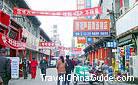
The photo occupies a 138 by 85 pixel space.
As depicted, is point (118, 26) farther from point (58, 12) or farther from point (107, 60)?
point (107, 60)

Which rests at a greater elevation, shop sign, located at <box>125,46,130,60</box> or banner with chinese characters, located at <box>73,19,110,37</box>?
banner with chinese characters, located at <box>73,19,110,37</box>

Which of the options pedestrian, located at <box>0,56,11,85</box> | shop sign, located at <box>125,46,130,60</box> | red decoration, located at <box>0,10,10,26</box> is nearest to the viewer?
pedestrian, located at <box>0,56,11,85</box>

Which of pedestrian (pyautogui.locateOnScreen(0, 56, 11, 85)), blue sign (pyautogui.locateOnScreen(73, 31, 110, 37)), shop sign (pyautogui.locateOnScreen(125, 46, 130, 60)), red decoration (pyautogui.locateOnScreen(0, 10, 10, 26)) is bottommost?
pedestrian (pyautogui.locateOnScreen(0, 56, 11, 85))

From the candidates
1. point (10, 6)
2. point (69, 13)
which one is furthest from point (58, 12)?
point (10, 6)

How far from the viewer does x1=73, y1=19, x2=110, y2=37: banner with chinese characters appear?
36906 millimetres

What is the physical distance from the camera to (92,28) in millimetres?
37281

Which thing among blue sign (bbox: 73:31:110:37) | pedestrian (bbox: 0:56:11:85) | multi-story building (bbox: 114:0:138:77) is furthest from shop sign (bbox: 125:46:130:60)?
pedestrian (bbox: 0:56:11:85)

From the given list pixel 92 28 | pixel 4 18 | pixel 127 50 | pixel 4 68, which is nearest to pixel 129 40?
pixel 127 50

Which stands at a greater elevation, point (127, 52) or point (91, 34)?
point (91, 34)

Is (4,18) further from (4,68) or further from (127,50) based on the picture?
(127,50)

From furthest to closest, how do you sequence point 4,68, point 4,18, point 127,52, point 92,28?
point 92,28 < point 127,52 < point 4,18 < point 4,68

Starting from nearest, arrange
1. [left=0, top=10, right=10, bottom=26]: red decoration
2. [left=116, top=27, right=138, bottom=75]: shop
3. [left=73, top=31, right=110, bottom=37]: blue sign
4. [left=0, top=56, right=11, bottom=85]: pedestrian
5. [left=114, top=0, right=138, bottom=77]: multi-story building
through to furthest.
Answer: [left=0, top=56, right=11, bottom=85]: pedestrian < [left=0, top=10, right=10, bottom=26]: red decoration < [left=114, top=0, right=138, bottom=77]: multi-story building < [left=116, top=27, right=138, bottom=75]: shop < [left=73, top=31, right=110, bottom=37]: blue sign

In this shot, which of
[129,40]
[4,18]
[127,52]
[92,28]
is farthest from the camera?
[92,28]

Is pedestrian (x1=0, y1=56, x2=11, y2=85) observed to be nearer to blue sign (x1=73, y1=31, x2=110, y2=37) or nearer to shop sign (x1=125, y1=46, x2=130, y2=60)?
shop sign (x1=125, y1=46, x2=130, y2=60)
